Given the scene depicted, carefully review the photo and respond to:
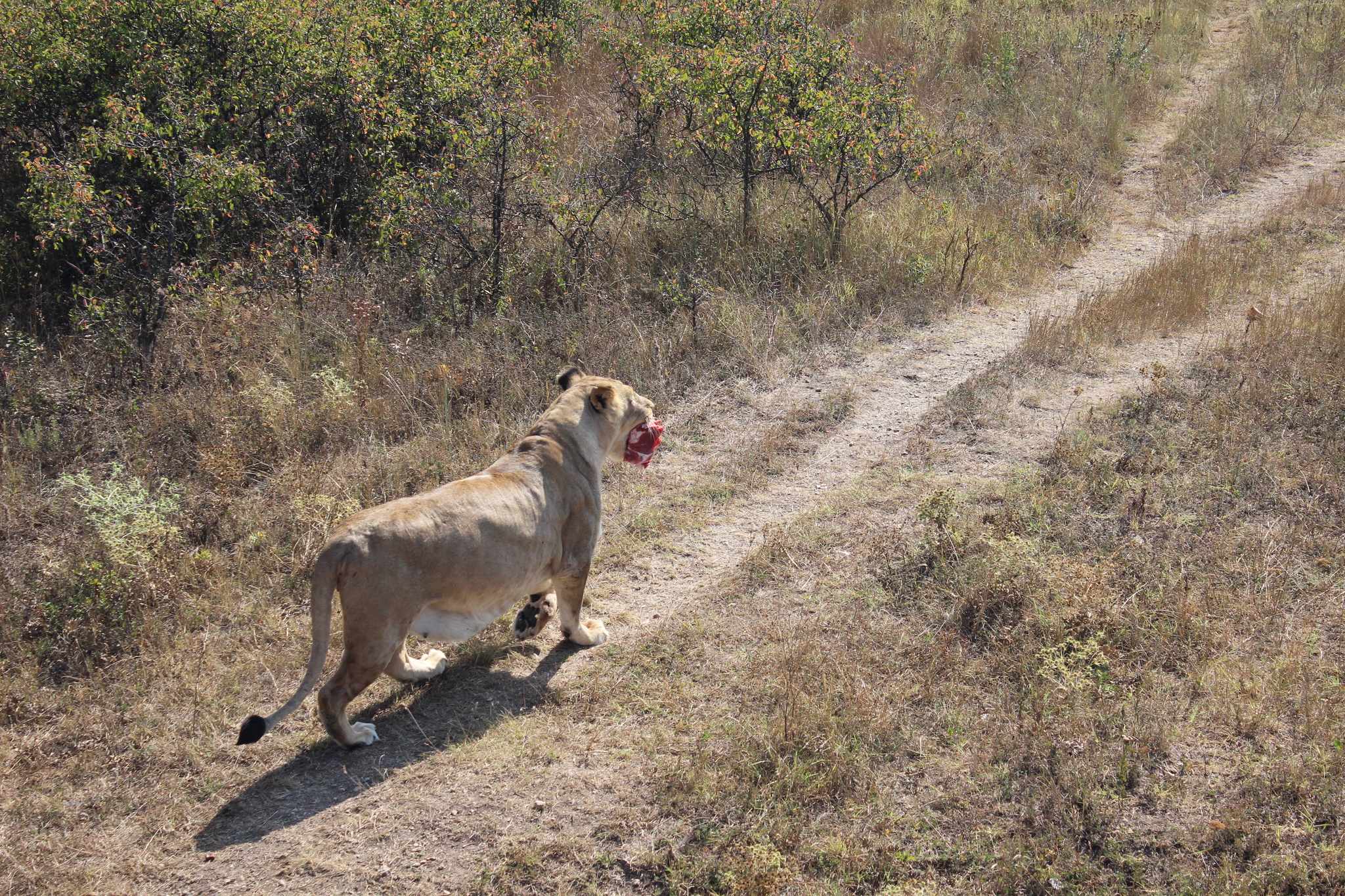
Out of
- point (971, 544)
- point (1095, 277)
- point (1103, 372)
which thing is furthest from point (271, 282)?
point (1095, 277)

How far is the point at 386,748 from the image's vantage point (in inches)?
199

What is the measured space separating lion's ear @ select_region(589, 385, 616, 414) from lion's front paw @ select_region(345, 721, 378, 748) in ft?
7.56

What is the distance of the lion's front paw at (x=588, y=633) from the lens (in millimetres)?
5953

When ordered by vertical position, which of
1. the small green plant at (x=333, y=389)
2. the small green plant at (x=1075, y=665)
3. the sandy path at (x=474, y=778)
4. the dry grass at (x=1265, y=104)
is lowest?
the sandy path at (x=474, y=778)

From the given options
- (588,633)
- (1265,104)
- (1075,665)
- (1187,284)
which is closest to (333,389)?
(588,633)

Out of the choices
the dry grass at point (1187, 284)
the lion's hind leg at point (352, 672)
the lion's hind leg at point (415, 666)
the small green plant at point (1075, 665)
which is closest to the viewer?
the lion's hind leg at point (352, 672)

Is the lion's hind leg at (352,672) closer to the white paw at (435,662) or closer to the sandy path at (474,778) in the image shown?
the sandy path at (474,778)

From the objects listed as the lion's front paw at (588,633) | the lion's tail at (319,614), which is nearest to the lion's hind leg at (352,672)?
the lion's tail at (319,614)

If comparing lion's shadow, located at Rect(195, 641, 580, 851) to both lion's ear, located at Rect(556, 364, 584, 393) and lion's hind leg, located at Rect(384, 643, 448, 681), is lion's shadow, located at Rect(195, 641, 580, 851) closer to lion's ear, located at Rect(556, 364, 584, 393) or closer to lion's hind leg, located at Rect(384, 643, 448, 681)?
lion's hind leg, located at Rect(384, 643, 448, 681)

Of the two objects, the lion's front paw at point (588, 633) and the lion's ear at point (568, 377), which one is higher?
the lion's ear at point (568, 377)

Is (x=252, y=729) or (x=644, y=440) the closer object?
(x=252, y=729)

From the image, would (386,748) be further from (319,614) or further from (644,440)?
(644,440)

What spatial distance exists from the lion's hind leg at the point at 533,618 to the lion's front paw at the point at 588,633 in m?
0.17

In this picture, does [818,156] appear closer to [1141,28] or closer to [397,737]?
[397,737]
